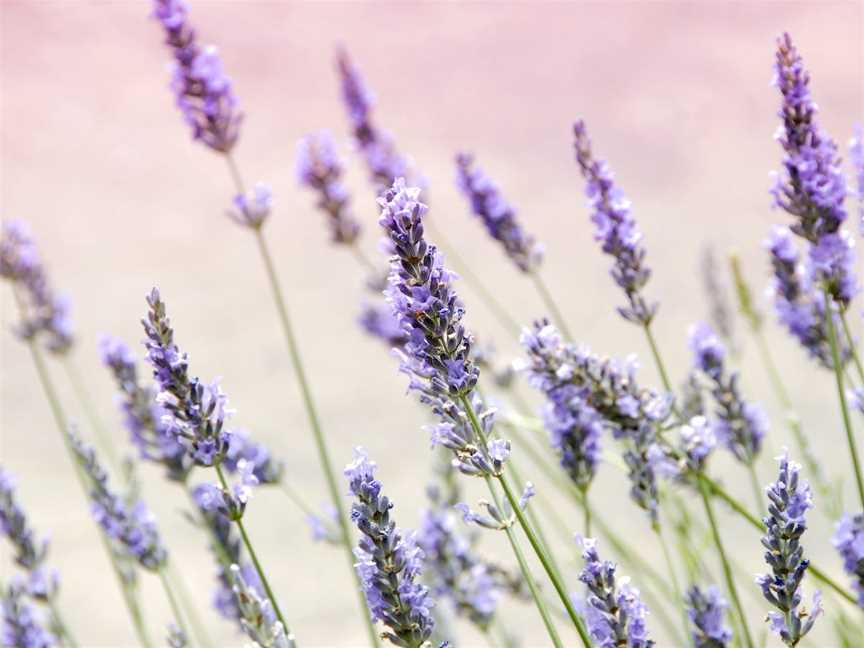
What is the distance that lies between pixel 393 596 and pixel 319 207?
2674 mm

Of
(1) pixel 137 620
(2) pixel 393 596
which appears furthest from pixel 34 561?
(2) pixel 393 596

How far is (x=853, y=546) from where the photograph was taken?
7.48 feet

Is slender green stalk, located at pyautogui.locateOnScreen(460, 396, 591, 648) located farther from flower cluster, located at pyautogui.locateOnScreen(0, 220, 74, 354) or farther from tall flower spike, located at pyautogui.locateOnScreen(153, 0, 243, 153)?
flower cluster, located at pyautogui.locateOnScreen(0, 220, 74, 354)

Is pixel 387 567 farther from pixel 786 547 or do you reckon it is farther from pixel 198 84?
pixel 198 84

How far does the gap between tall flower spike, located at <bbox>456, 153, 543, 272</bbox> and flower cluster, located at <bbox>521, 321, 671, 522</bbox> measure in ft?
3.56

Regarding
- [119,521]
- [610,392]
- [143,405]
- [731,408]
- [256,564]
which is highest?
[143,405]

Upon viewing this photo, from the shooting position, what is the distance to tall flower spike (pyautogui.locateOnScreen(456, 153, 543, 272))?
362cm

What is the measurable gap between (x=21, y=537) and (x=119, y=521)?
1.00 ft

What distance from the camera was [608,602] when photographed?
1826mm

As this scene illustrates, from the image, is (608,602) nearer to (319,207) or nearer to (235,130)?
(235,130)

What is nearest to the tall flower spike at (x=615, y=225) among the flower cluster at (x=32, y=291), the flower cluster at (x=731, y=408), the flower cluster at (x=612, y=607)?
the flower cluster at (x=731, y=408)

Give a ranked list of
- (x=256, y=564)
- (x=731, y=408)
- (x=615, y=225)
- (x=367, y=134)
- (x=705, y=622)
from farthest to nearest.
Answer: (x=367, y=134), (x=731, y=408), (x=615, y=225), (x=705, y=622), (x=256, y=564)

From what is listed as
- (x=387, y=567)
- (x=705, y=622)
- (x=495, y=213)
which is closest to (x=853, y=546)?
(x=705, y=622)

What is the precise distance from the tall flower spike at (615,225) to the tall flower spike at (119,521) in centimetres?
144
